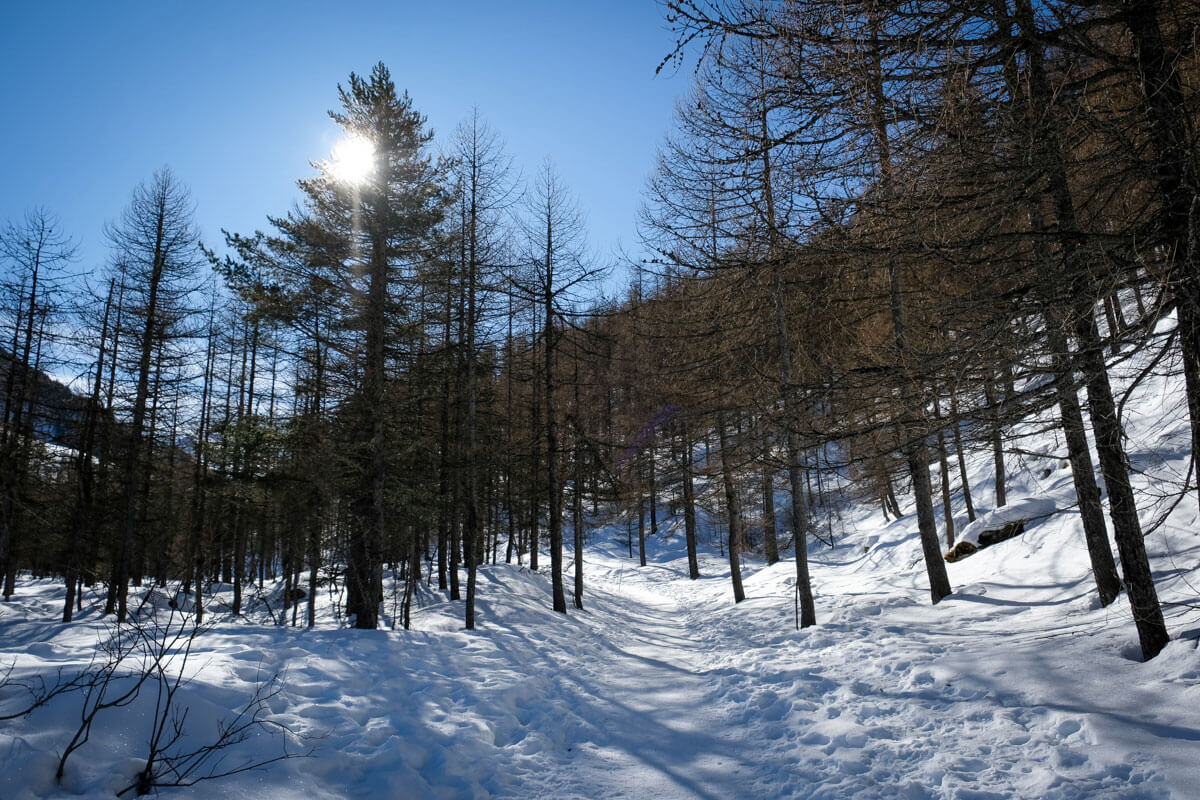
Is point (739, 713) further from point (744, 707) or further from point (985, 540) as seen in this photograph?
point (985, 540)

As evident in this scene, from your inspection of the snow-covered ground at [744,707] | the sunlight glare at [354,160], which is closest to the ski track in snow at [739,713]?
the snow-covered ground at [744,707]

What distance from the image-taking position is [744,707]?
6.11 m

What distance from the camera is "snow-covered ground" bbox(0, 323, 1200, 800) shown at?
3.62 meters

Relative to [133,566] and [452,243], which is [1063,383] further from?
[133,566]

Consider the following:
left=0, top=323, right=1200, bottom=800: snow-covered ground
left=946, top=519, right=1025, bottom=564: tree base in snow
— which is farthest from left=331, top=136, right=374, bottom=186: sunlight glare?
left=946, top=519, right=1025, bottom=564: tree base in snow

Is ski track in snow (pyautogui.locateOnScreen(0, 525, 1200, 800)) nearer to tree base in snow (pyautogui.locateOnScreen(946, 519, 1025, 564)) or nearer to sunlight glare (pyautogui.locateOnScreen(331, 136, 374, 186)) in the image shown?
tree base in snow (pyautogui.locateOnScreen(946, 519, 1025, 564))

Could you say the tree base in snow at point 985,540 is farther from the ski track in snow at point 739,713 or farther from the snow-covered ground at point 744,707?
the ski track in snow at point 739,713

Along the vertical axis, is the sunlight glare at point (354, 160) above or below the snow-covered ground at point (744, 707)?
above

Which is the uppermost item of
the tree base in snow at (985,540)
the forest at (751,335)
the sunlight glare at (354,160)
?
the sunlight glare at (354,160)

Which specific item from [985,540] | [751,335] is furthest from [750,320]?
[985,540]

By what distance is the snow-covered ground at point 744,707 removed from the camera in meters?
3.62

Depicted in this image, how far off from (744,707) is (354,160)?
41.2 ft

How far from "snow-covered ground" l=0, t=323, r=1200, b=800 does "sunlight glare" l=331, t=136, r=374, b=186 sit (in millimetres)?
9022

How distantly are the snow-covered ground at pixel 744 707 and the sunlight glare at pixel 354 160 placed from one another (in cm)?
902
